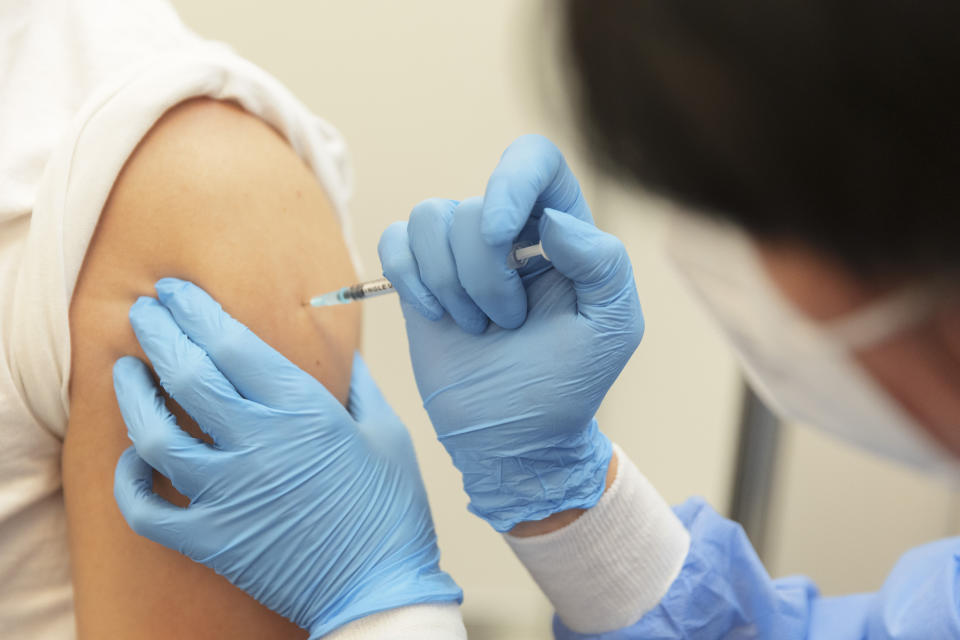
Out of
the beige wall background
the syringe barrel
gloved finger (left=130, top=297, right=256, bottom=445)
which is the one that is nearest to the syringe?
the syringe barrel

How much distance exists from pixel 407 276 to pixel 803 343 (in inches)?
16.8

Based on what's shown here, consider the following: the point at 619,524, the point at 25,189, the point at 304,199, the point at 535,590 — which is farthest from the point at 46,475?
the point at 535,590

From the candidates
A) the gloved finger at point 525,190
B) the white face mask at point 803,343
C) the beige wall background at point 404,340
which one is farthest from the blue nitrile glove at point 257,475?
the beige wall background at point 404,340

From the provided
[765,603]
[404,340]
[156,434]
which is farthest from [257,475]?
→ [404,340]

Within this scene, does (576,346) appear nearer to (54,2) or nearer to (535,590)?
(54,2)

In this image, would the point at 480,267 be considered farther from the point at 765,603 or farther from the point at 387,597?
the point at 765,603

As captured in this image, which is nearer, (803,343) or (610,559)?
(803,343)

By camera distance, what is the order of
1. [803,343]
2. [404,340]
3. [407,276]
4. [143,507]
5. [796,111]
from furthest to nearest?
[404,340] → [407,276] → [143,507] → [803,343] → [796,111]

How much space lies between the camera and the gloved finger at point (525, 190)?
78 centimetres

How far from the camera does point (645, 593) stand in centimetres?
100

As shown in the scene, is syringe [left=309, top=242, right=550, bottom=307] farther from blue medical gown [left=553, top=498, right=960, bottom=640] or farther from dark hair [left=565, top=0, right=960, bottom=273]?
blue medical gown [left=553, top=498, right=960, bottom=640]

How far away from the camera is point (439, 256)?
845mm

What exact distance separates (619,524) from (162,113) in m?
0.69

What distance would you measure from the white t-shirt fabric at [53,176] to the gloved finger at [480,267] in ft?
0.85
